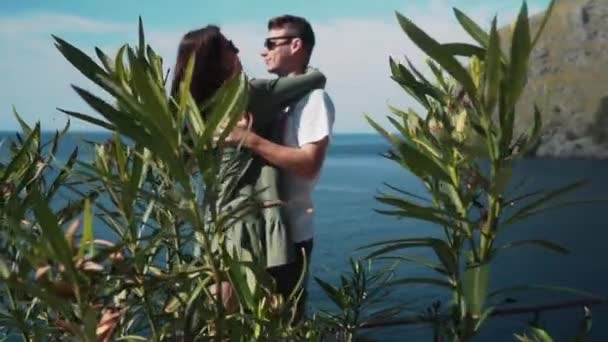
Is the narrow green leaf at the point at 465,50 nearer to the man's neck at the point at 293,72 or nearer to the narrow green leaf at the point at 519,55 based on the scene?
the narrow green leaf at the point at 519,55

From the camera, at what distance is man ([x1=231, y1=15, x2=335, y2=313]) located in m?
1.53

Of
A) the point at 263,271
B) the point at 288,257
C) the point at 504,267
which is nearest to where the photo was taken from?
the point at 263,271

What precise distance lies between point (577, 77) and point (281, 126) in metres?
68.6

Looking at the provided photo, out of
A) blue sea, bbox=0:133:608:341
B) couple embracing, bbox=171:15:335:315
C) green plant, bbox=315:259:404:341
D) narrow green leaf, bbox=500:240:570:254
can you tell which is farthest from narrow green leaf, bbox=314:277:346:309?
blue sea, bbox=0:133:608:341

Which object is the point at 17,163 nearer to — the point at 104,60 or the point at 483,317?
the point at 104,60

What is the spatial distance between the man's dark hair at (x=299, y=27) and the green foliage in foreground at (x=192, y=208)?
75 cm

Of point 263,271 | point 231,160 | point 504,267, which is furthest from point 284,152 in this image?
point 504,267

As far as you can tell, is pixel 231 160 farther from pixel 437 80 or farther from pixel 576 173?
pixel 576 173

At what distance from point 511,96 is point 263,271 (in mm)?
301

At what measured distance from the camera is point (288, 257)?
5.37 ft

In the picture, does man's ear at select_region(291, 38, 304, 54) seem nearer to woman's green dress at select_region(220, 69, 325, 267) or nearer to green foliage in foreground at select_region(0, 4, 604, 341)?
woman's green dress at select_region(220, 69, 325, 267)

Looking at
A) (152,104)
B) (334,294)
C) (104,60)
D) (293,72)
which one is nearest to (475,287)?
(152,104)

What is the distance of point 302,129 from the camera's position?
1.58 metres

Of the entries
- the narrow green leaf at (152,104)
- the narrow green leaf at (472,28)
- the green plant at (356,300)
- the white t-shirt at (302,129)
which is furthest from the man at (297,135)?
the narrow green leaf at (152,104)
